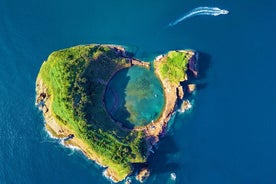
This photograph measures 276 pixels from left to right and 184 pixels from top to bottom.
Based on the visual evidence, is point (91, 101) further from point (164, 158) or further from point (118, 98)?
point (164, 158)

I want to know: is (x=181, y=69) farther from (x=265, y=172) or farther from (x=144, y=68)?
(x=265, y=172)

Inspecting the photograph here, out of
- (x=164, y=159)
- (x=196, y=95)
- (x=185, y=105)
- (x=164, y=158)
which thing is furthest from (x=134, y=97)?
(x=164, y=159)

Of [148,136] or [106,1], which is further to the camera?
[106,1]

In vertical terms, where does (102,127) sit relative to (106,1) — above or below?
below

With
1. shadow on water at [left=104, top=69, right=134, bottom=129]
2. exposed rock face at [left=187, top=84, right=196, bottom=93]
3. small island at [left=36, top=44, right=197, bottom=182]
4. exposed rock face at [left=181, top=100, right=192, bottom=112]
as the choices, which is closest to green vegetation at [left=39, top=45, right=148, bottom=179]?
small island at [left=36, top=44, right=197, bottom=182]

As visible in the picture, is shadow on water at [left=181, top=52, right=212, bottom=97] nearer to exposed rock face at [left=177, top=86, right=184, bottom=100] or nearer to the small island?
exposed rock face at [left=177, top=86, right=184, bottom=100]

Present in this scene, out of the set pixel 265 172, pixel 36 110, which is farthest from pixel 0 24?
pixel 265 172
